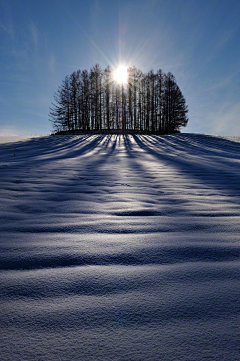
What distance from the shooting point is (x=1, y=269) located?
1.15 meters

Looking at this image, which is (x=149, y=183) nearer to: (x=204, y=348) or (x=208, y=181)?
(x=208, y=181)

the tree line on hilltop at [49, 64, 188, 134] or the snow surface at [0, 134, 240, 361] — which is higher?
the tree line on hilltop at [49, 64, 188, 134]

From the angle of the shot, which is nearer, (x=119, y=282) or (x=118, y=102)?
(x=119, y=282)

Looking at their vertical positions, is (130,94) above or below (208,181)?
above

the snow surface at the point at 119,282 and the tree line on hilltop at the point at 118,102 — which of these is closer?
the snow surface at the point at 119,282

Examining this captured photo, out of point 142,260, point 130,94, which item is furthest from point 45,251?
point 130,94

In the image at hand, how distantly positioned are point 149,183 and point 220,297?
107 inches

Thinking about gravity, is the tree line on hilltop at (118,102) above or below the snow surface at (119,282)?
above

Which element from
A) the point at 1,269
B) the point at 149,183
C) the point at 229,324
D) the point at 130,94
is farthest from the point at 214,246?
the point at 130,94

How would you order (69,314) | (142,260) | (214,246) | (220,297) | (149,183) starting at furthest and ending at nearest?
(149,183) < (214,246) < (142,260) < (220,297) < (69,314)

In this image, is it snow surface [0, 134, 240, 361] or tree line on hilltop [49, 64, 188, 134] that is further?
tree line on hilltop [49, 64, 188, 134]

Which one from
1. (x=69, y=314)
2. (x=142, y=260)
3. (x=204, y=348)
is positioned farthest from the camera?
(x=142, y=260)

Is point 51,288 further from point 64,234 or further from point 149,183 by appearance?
point 149,183

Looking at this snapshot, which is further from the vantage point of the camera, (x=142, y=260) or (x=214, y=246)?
(x=214, y=246)
